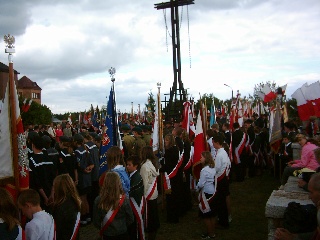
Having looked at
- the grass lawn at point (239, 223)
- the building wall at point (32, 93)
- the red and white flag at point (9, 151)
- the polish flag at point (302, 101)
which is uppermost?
the building wall at point (32, 93)

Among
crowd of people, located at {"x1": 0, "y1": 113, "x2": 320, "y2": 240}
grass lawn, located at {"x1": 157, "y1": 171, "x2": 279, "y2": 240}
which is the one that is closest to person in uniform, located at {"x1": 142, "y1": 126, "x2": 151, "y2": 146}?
crowd of people, located at {"x1": 0, "y1": 113, "x2": 320, "y2": 240}

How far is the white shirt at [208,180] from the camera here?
702cm

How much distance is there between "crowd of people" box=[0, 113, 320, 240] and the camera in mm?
3992

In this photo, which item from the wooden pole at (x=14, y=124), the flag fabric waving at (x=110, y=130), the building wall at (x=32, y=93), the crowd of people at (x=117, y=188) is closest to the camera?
the crowd of people at (x=117, y=188)

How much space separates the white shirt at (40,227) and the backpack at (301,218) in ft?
8.14

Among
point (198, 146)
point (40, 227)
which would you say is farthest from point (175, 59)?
point (40, 227)

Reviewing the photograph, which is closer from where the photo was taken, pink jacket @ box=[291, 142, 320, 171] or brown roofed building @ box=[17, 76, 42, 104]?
pink jacket @ box=[291, 142, 320, 171]

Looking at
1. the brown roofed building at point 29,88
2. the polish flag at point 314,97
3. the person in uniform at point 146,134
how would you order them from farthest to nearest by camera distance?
the brown roofed building at point 29,88 < the person in uniform at point 146,134 < the polish flag at point 314,97

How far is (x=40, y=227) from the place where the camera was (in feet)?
12.6

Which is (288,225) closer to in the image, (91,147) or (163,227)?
(163,227)

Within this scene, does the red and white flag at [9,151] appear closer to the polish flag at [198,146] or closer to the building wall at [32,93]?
the polish flag at [198,146]

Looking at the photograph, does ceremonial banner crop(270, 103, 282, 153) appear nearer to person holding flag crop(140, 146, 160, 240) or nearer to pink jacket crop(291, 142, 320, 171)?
pink jacket crop(291, 142, 320, 171)

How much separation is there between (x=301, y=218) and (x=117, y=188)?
2237 millimetres

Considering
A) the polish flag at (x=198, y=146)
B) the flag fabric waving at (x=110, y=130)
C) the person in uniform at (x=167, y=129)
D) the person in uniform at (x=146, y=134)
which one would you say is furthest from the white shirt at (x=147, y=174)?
the person in uniform at (x=146, y=134)
